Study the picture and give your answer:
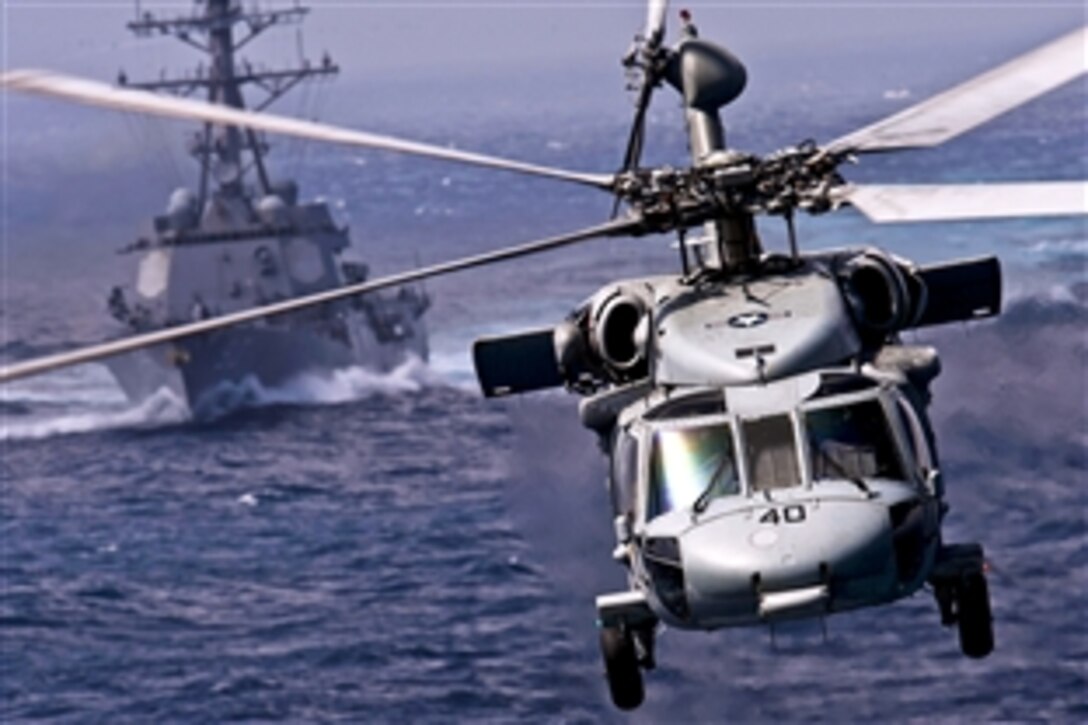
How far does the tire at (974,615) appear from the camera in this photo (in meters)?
33.0

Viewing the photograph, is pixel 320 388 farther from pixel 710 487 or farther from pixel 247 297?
pixel 710 487

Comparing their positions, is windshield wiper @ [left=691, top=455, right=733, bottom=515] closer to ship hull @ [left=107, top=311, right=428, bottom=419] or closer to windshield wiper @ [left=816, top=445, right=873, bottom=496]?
windshield wiper @ [left=816, top=445, right=873, bottom=496]

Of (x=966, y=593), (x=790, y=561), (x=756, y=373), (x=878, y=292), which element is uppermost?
(x=878, y=292)

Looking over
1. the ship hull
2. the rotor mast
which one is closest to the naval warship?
the ship hull

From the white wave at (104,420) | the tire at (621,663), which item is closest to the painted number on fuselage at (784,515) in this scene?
the tire at (621,663)

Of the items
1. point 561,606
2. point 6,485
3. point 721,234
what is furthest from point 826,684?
point 6,485

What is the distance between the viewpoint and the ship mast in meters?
142

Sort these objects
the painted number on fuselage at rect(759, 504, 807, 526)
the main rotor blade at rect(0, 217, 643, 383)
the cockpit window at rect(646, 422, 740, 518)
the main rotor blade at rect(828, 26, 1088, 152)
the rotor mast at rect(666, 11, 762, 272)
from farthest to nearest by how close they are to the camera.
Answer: the rotor mast at rect(666, 11, 762, 272)
the main rotor blade at rect(828, 26, 1088, 152)
the cockpit window at rect(646, 422, 740, 518)
the painted number on fuselage at rect(759, 504, 807, 526)
the main rotor blade at rect(0, 217, 643, 383)

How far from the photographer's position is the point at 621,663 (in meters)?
33.7

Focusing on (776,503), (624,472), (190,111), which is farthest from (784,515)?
(190,111)

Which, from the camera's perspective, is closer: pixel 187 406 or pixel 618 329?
pixel 618 329

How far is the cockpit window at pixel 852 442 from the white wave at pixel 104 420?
4356 inches

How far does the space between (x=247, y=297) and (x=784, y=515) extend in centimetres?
10845

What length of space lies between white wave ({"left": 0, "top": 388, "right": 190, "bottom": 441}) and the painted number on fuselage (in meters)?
112
